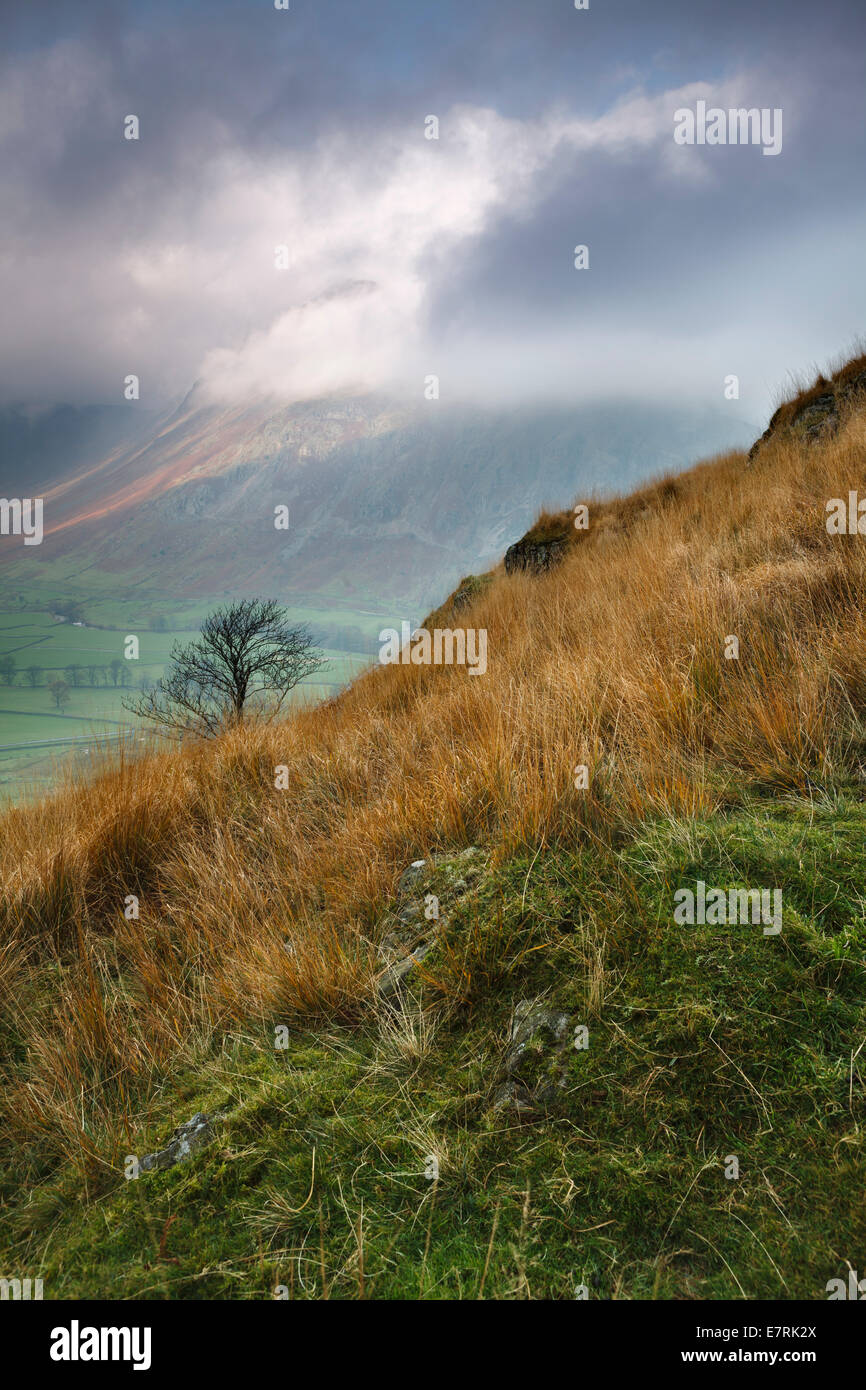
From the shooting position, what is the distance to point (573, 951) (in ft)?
7.79

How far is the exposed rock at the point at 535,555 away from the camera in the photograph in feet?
37.8

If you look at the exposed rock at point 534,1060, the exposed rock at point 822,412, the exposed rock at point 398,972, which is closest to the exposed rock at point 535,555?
the exposed rock at point 822,412

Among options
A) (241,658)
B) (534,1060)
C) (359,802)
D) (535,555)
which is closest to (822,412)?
(535,555)

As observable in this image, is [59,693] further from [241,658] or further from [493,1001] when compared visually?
[493,1001]

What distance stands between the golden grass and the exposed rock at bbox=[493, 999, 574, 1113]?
0.68m

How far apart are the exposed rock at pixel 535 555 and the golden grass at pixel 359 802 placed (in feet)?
17.8

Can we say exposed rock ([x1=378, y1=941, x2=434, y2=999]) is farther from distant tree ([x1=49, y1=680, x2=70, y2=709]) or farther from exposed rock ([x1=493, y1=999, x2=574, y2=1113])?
distant tree ([x1=49, y1=680, x2=70, y2=709])

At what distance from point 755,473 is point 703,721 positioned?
6.89 metres

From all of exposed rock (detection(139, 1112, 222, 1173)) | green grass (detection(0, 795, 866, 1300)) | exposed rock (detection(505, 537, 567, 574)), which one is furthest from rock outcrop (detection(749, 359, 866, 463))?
exposed rock (detection(139, 1112, 222, 1173))

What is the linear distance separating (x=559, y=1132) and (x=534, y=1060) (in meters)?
0.23

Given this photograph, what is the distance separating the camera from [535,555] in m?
11.9

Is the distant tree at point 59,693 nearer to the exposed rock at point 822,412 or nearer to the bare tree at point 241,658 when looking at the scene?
the bare tree at point 241,658
